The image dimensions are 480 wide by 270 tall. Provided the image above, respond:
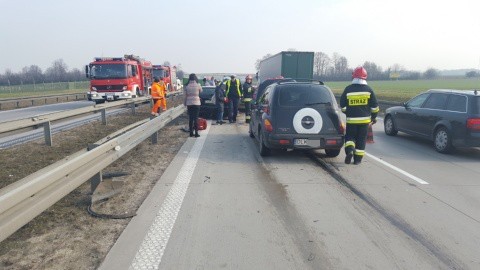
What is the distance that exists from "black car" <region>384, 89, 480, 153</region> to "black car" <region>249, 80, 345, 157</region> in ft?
9.36

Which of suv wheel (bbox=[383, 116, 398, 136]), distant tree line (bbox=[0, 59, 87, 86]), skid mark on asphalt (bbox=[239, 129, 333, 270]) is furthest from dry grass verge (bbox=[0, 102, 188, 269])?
distant tree line (bbox=[0, 59, 87, 86])

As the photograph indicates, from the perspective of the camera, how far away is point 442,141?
902 centimetres

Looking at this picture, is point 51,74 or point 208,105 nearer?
point 208,105

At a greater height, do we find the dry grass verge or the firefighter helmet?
the firefighter helmet

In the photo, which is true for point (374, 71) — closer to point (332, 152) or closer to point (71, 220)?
point (332, 152)

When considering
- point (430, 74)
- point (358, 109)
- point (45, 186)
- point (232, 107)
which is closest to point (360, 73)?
point (358, 109)

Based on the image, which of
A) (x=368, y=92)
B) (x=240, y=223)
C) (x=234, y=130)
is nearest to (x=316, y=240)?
(x=240, y=223)

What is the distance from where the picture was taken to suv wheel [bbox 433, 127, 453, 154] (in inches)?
345

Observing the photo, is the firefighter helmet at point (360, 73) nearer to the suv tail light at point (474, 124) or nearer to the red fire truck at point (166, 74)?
the suv tail light at point (474, 124)

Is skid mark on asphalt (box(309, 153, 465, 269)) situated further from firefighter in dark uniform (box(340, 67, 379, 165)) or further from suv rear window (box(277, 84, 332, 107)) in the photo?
suv rear window (box(277, 84, 332, 107))

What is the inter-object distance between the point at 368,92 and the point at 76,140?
7438mm

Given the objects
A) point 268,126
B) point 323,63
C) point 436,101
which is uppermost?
point 323,63

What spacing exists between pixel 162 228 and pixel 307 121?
446 cm

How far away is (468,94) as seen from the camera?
28.7 ft
